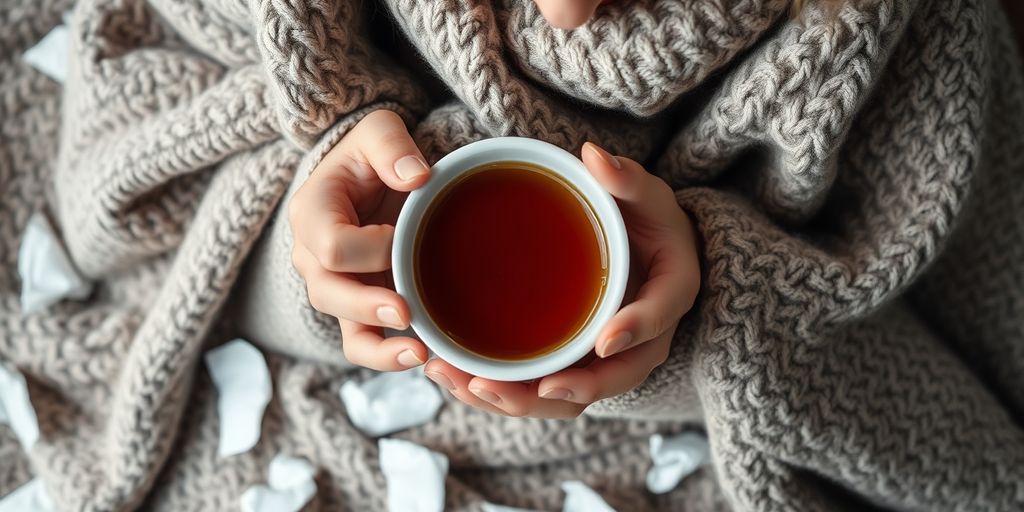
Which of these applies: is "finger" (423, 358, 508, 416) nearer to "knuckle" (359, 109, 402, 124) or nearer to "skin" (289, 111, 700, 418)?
"skin" (289, 111, 700, 418)

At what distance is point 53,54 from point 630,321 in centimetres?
85

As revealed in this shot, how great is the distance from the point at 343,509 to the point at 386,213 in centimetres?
42

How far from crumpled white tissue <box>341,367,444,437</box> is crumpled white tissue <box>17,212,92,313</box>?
1.19 ft

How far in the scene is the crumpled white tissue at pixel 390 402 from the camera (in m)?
0.98

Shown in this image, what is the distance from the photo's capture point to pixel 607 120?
82 cm

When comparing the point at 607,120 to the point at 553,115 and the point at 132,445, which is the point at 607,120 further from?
the point at 132,445

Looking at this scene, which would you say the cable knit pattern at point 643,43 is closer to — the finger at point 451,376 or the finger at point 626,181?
the finger at point 626,181

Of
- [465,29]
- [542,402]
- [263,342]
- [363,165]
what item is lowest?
[263,342]

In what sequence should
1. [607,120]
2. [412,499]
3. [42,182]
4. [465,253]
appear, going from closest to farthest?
[465,253] → [607,120] → [412,499] → [42,182]

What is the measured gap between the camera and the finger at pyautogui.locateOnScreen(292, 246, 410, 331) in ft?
2.04

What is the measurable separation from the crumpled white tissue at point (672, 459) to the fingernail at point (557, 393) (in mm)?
349

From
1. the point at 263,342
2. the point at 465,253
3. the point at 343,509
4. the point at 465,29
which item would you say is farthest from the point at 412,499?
the point at 465,29

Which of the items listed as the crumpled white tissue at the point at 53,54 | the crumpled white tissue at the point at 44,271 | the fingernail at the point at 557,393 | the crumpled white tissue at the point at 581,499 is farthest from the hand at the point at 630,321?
the crumpled white tissue at the point at 53,54

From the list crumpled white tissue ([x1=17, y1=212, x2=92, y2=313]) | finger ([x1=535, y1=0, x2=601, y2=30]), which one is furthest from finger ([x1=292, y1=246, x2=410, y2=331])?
crumpled white tissue ([x1=17, y1=212, x2=92, y2=313])
